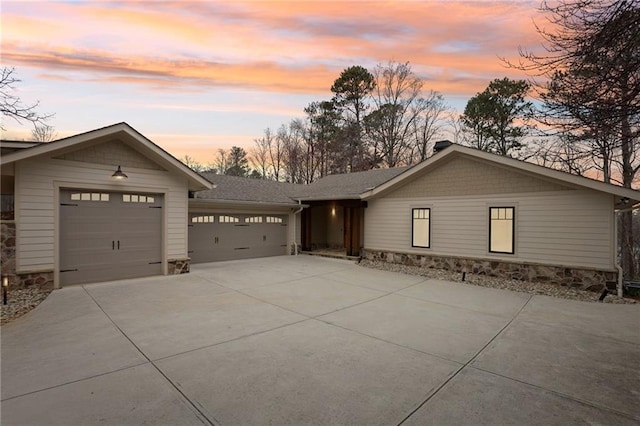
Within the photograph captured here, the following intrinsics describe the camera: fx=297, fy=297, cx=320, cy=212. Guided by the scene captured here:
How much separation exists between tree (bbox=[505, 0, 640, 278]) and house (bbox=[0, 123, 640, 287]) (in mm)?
4170

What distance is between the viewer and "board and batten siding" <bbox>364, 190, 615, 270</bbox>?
7590mm

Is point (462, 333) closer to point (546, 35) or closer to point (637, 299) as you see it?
point (546, 35)

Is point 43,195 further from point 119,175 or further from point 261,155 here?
point 261,155

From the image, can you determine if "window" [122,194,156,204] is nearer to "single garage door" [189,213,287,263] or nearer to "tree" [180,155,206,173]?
"single garage door" [189,213,287,263]

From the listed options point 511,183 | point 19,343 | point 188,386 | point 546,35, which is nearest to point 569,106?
point 546,35

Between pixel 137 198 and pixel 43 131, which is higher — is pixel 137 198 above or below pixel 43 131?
below

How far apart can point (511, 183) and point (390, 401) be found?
27.6 feet

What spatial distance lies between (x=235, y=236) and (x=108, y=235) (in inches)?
190

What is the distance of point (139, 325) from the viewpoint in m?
4.88

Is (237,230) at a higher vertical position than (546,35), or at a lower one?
lower

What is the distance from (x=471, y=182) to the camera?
31.7ft

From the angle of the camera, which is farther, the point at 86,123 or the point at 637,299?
the point at 86,123

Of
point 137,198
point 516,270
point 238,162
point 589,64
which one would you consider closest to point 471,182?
point 516,270

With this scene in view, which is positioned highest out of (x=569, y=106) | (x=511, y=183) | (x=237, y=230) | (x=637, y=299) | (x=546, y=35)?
(x=546, y=35)
